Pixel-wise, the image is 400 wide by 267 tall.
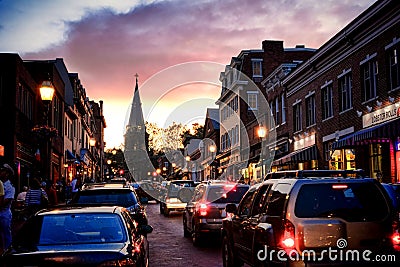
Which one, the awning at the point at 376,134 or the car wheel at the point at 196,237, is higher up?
the awning at the point at 376,134

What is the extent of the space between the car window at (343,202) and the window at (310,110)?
2614cm

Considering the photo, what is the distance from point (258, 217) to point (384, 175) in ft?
53.5

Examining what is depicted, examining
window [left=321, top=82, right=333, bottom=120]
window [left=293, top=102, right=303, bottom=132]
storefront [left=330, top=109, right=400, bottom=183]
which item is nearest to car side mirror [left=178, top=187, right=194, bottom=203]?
storefront [left=330, top=109, right=400, bottom=183]

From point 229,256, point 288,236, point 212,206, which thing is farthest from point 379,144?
point 288,236

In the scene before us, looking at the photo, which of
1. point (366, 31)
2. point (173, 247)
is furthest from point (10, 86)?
point (366, 31)

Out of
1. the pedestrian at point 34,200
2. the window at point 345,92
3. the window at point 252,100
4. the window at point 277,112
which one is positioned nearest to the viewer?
the pedestrian at point 34,200

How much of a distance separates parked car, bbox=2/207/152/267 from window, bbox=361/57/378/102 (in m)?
18.7

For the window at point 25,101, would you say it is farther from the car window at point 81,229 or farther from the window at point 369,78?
the car window at point 81,229

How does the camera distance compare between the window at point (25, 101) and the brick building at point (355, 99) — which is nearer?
the brick building at point (355, 99)

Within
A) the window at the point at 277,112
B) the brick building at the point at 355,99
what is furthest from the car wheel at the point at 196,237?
the window at the point at 277,112

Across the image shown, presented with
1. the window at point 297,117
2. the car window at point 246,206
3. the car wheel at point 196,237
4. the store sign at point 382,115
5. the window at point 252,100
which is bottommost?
the car wheel at point 196,237

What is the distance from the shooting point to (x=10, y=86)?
2573 cm

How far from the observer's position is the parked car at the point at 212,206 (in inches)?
594

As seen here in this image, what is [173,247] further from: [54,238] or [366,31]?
[366,31]
